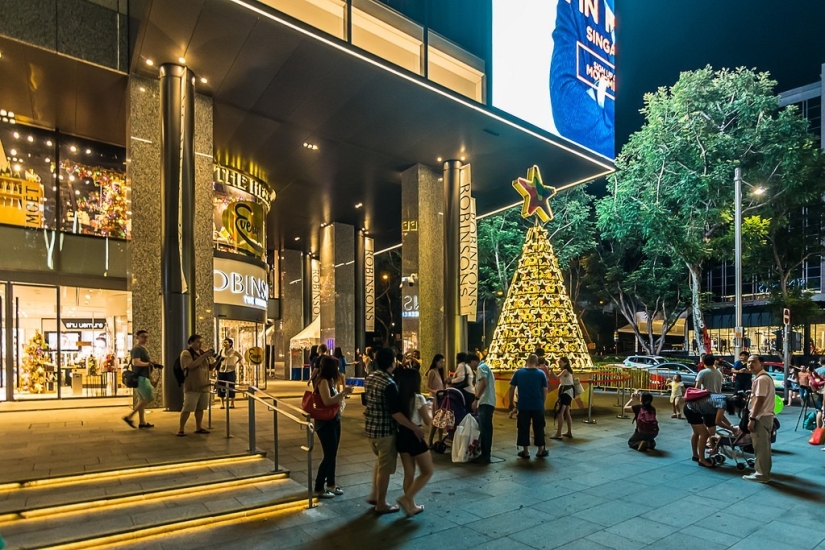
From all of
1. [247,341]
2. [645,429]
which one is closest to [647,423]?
[645,429]

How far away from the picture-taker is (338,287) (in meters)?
22.9

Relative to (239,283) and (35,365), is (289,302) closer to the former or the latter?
(239,283)

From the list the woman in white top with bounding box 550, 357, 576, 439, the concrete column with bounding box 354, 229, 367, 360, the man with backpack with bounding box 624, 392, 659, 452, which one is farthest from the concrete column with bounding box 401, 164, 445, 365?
the concrete column with bounding box 354, 229, 367, 360

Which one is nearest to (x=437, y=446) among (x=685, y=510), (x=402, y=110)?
(x=685, y=510)

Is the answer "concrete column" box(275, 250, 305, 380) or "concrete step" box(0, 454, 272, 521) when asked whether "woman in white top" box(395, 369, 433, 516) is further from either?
"concrete column" box(275, 250, 305, 380)

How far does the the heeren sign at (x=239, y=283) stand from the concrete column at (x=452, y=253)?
607 centimetres

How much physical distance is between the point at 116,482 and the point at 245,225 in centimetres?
1144

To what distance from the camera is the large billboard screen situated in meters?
14.5

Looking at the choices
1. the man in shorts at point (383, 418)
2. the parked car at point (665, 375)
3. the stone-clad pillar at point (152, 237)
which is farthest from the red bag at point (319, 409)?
the parked car at point (665, 375)

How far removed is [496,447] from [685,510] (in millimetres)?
3549

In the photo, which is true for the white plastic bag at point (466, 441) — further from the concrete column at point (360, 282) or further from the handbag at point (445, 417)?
the concrete column at point (360, 282)

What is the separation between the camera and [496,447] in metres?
8.88

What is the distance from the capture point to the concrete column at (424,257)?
16594mm

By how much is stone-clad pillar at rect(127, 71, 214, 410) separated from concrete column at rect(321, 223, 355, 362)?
1104 centimetres
